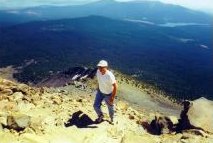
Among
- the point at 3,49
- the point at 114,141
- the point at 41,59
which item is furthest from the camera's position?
the point at 3,49

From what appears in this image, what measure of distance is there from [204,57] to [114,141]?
16857 cm

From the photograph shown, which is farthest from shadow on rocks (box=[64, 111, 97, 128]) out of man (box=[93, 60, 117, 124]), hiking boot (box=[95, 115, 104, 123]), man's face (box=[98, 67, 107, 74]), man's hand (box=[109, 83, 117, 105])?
man's face (box=[98, 67, 107, 74])

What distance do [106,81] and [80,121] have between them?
2270 mm

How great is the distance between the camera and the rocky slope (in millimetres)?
14273

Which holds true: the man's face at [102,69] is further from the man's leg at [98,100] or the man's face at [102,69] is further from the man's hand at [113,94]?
the man's leg at [98,100]

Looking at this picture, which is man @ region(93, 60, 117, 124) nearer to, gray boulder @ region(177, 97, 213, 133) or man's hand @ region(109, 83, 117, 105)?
man's hand @ region(109, 83, 117, 105)

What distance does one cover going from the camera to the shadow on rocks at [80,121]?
1661 cm

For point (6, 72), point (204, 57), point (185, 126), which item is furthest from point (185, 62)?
point (185, 126)

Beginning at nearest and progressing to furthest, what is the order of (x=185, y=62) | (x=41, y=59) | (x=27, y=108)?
(x=27, y=108)
(x=41, y=59)
(x=185, y=62)

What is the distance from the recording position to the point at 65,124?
16.7 metres

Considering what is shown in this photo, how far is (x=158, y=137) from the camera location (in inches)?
667

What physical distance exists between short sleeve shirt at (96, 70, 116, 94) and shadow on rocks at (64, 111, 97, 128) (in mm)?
1635

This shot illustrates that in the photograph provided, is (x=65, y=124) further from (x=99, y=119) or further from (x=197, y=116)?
(x=197, y=116)

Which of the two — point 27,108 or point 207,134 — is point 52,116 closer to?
point 27,108
